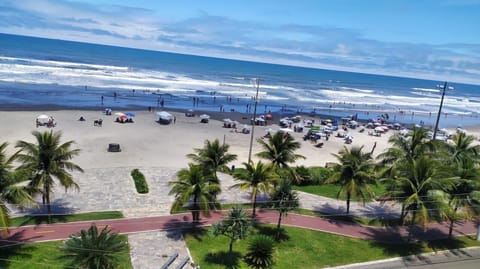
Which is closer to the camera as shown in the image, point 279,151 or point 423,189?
point 423,189

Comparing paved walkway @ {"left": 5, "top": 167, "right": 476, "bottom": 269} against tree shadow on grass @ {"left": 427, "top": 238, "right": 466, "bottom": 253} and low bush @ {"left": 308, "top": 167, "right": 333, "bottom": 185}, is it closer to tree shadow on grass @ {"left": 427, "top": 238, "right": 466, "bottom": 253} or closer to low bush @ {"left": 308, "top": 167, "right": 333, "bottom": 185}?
tree shadow on grass @ {"left": 427, "top": 238, "right": 466, "bottom": 253}

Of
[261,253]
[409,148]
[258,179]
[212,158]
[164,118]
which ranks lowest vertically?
[261,253]

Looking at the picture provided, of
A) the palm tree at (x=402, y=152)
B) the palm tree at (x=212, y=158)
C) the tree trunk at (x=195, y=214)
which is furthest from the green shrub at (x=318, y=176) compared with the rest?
the tree trunk at (x=195, y=214)

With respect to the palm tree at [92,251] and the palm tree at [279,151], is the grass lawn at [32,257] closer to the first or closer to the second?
the palm tree at [92,251]

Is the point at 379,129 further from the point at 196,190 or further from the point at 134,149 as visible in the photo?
the point at 196,190

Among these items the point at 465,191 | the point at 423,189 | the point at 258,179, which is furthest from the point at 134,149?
the point at 465,191

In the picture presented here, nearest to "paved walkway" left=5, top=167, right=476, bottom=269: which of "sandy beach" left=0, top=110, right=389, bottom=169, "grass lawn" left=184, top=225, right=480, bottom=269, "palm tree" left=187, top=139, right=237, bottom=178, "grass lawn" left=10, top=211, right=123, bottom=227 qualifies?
"grass lawn" left=10, top=211, right=123, bottom=227
